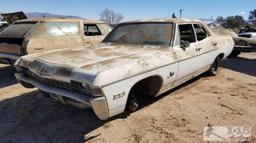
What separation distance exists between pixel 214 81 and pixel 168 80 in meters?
2.35

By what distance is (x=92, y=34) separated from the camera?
866cm

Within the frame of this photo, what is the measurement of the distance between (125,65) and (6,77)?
5170 millimetres

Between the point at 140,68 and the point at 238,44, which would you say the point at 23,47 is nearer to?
the point at 140,68

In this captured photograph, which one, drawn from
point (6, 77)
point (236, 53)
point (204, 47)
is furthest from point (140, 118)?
point (236, 53)

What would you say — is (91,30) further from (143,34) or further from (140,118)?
(140,118)

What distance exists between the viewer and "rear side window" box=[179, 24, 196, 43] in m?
5.50

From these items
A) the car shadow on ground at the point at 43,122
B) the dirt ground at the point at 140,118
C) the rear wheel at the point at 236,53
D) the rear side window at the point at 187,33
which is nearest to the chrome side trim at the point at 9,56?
the dirt ground at the point at 140,118

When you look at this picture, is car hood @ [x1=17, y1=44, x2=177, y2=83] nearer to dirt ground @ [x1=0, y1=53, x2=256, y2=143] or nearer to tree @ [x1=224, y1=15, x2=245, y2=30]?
dirt ground @ [x1=0, y1=53, x2=256, y2=143]

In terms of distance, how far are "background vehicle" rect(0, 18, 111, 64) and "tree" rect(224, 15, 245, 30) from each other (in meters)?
40.3

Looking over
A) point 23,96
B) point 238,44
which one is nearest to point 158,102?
point 23,96

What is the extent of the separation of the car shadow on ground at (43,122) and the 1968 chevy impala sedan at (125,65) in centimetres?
50

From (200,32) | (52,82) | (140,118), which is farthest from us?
(200,32)

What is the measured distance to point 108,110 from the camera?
3445mm

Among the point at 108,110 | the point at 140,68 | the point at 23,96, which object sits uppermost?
the point at 140,68
